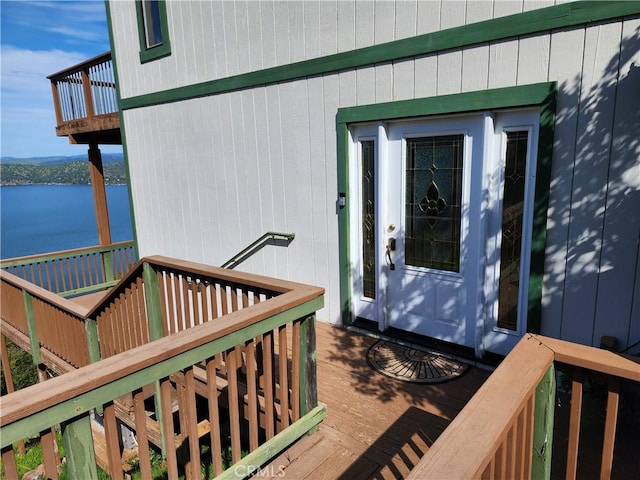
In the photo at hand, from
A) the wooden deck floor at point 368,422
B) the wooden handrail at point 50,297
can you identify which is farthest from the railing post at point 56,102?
the wooden deck floor at point 368,422

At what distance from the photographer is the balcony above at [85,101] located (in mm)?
7234

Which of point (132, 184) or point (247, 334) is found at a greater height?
point (132, 184)

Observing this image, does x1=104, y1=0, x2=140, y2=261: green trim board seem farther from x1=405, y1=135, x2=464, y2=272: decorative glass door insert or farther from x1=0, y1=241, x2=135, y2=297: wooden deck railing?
x1=405, y1=135, x2=464, y2=272: decorative glass door insert

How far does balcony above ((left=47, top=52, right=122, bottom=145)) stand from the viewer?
7.23 metres

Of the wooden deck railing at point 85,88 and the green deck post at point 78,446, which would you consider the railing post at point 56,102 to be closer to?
the wooden deck railing at point 85,88

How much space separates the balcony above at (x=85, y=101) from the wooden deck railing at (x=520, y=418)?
723 cm

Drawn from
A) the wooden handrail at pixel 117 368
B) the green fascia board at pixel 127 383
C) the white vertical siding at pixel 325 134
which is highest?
the white vertical siding at pixel 325 134

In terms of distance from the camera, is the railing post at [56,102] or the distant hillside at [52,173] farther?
the distant hillside at [52,173]

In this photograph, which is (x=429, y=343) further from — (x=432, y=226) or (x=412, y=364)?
(x=432, y=226)

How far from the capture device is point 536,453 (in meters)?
1.60

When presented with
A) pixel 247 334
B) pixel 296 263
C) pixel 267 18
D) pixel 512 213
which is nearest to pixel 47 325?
pixel 296 263

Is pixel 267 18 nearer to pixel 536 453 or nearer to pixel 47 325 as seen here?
pixel 47 325

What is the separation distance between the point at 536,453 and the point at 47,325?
4.74 metres

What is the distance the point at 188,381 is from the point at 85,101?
7.65 meters
